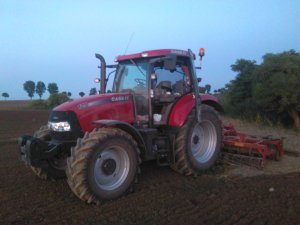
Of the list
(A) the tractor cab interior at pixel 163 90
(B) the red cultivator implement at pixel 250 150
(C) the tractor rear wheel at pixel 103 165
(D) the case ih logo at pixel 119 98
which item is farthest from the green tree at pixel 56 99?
(C) the tractor rear wheel at pixel 103 165

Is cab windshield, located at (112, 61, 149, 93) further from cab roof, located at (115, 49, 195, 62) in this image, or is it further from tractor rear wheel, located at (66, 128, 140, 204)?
tractor rear wheel, located at (66, 128, 140, 204)

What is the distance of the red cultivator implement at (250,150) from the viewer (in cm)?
788

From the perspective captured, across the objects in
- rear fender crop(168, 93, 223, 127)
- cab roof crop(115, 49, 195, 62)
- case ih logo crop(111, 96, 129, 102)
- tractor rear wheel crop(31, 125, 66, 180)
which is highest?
cab roof crop(115, 49, 195, 62)

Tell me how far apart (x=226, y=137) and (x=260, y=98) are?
219 inches

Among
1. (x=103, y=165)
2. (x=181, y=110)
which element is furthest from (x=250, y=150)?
(x=103, y=165)

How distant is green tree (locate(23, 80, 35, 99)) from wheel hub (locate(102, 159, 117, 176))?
140ft

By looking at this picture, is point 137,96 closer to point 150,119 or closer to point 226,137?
point 150,119

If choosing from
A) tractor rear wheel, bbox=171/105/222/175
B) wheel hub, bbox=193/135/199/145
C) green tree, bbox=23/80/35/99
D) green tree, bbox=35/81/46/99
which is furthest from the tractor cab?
green tree, bbox=23/80/35/99

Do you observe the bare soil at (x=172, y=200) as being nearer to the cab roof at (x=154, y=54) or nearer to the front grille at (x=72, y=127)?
the front grille at (x=72, y=127)

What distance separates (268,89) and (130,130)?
872 centimetres

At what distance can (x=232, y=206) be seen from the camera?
17.6 ft

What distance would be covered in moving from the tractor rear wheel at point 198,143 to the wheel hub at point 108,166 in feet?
4.96

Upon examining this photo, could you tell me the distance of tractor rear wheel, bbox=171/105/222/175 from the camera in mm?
6988

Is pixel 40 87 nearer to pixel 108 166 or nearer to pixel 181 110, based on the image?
pixel 181 110
